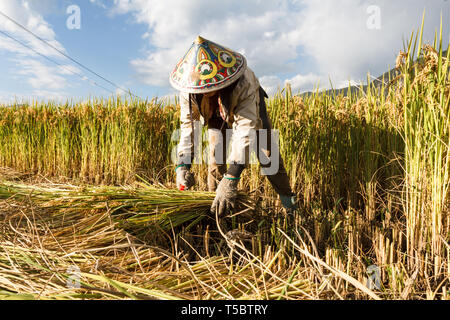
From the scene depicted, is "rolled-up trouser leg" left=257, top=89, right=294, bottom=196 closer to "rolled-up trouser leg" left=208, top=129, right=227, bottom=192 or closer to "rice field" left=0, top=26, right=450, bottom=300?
"rice field" left=0, top=26, right=450, bottom=300

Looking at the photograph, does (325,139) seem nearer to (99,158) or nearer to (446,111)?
(446,111)

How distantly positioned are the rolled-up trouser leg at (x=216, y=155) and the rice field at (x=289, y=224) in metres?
0.42

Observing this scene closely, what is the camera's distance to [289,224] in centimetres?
196

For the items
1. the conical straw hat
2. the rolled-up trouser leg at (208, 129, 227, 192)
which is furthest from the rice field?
the conical straw hat

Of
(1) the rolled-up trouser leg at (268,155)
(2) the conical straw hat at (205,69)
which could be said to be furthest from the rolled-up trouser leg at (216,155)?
(2) the conical straw hat at (205,69)

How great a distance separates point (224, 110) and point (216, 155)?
2.05 ft

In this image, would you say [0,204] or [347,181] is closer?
[0,204]

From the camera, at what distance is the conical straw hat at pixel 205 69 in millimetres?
1560

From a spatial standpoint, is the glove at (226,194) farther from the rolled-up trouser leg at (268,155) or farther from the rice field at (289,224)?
the rolled-up trouser leg at (268,155)

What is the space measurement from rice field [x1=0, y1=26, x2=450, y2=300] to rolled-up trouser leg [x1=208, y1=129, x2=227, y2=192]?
417 millimetres

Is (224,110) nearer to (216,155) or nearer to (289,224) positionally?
(216,155)
